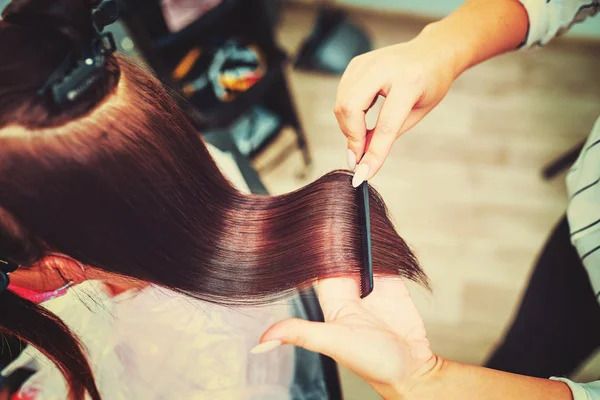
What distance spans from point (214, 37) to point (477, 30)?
0.90m

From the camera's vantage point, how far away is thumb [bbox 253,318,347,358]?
534 mm


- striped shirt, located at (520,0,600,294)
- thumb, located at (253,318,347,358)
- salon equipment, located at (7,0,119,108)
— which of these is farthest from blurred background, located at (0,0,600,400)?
thumb, located at (253,318,347,358)

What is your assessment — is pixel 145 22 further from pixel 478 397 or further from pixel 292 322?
pixel 478 397

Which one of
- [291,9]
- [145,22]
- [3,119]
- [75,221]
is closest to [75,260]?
[75,221]

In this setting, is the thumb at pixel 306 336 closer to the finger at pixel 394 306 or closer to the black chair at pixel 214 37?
the finger at pixel 394 306

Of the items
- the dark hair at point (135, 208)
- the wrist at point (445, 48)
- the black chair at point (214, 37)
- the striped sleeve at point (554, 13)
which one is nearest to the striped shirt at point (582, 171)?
the striped sleeve at point (554, 13)

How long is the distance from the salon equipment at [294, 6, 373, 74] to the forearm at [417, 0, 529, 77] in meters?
1.10

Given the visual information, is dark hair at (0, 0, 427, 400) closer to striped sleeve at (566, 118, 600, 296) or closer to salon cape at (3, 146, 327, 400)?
salon cape at (3, 146, 327, 400)

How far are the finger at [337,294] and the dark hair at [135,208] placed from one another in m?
0.02

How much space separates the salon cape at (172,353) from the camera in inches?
29.5

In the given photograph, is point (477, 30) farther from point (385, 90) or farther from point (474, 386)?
point (474, 386)

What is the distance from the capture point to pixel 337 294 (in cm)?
61

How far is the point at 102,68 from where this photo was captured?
1.75ft

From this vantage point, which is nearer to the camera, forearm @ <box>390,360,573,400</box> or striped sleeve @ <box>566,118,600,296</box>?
forearm @ <box>390,360,573,400</box>
